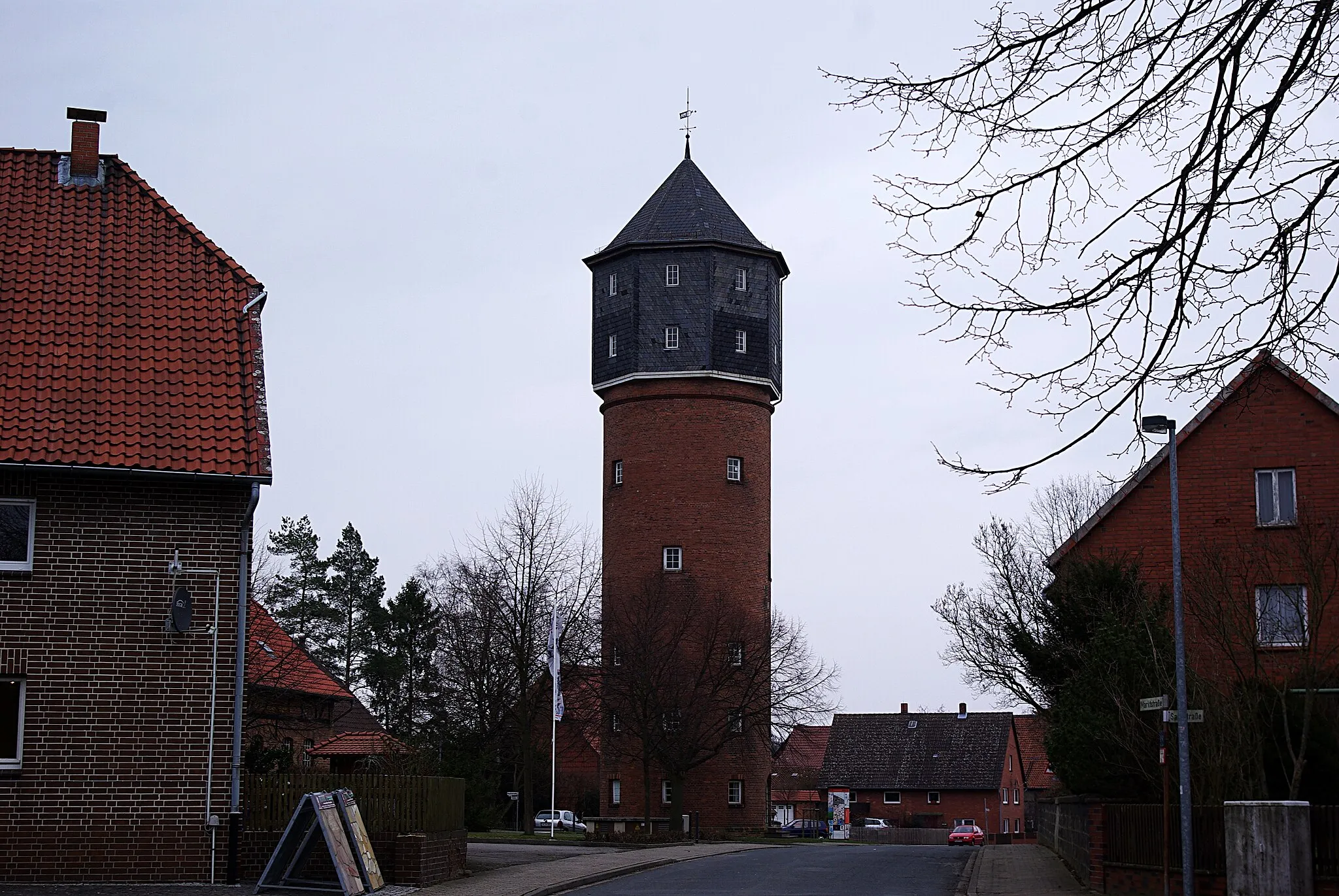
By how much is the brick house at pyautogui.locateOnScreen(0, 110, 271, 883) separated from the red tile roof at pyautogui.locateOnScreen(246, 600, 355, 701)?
1439 cm

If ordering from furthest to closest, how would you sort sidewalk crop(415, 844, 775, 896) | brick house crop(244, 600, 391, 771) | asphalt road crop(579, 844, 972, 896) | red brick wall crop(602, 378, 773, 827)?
red brick wall crop(602, 378, 773, 827) < brick house crop(244, 600, 391, 771) < asphalt road crop(579, 844, 972, 896) < sidewalk crop(415, 844, 775, 896)

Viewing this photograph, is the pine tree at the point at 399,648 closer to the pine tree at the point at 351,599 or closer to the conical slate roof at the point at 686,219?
the pine tree at the point at 351,599

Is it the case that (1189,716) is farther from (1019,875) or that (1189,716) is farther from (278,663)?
(278,663)

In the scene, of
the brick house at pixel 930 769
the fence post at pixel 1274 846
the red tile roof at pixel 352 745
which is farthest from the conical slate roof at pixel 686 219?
the fence post at pixel 1274 846

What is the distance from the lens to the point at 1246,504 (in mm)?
33812

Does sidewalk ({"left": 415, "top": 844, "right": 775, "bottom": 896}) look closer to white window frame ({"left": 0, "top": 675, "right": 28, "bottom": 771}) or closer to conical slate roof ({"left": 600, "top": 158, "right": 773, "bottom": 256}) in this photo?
white window frame ({"left": 0, "top": 675, "right": 28, "bottom": 771})

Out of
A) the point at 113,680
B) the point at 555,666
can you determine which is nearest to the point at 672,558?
the point at 555,666

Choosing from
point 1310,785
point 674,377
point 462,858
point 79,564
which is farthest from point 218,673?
point 674,377

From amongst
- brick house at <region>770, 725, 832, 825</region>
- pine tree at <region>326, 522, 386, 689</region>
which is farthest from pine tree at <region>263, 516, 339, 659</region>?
brick house at <region>770, 725, 832, 825</region>

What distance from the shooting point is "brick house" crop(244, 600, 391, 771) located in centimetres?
3838

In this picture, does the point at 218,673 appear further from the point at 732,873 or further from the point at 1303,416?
the point at 1303,416

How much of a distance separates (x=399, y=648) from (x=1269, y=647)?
213ft

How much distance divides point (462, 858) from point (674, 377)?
34996 mm

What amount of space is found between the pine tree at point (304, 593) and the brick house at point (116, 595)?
6690 centimetres
